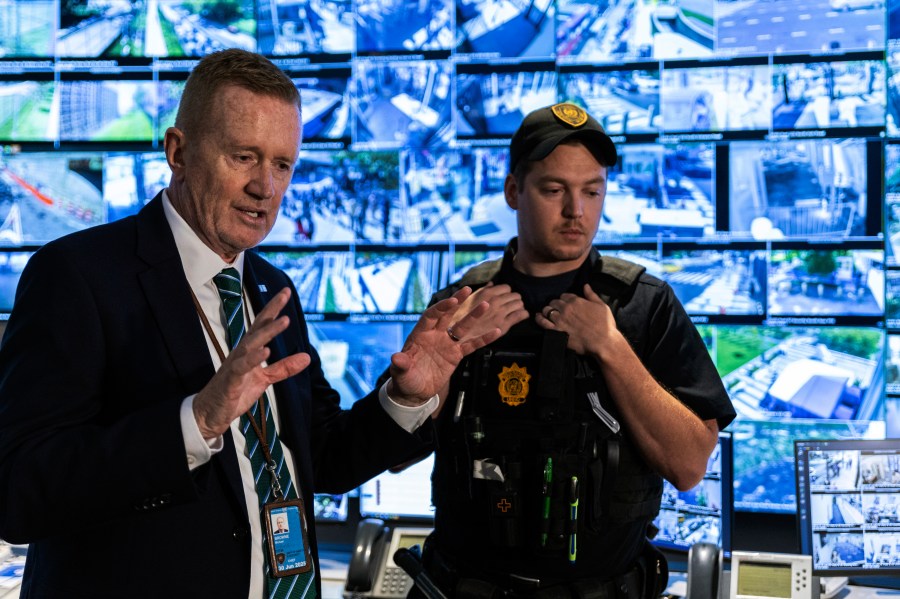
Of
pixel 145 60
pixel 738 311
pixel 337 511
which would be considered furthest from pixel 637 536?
pixel 145 60

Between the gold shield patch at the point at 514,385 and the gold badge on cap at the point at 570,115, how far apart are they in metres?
0.55

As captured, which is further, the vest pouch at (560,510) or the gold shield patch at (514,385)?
the gold shield patch at (514,385)

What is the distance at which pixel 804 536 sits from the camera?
2.59 meters

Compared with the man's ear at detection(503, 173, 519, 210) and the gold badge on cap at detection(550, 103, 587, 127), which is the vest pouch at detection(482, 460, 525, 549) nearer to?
the man's ear at detection(503, 173, 519, 210)

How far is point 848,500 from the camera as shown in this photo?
258 centimetres

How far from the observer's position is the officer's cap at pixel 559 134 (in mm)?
1964

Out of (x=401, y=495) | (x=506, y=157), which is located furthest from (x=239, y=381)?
(x=506, y=157)

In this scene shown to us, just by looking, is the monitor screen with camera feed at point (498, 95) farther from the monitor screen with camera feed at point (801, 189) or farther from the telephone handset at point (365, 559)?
the telephone handset at point (365, 559)

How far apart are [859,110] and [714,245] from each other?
60cm

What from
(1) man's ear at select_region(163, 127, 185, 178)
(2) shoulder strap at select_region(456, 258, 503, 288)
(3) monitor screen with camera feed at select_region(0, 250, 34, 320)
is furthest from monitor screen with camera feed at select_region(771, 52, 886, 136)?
(3) monitor screen with camera feed at select_region(0, 250, 34, 320)

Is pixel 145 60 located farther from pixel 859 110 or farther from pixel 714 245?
pixel 859 110

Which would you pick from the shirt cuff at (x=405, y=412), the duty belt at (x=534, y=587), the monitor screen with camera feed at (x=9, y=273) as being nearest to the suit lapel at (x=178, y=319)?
the shirt cuff at (x=405, y=412)

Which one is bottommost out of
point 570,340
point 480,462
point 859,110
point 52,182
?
point 480,462

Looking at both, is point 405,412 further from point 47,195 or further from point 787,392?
point 47,195
